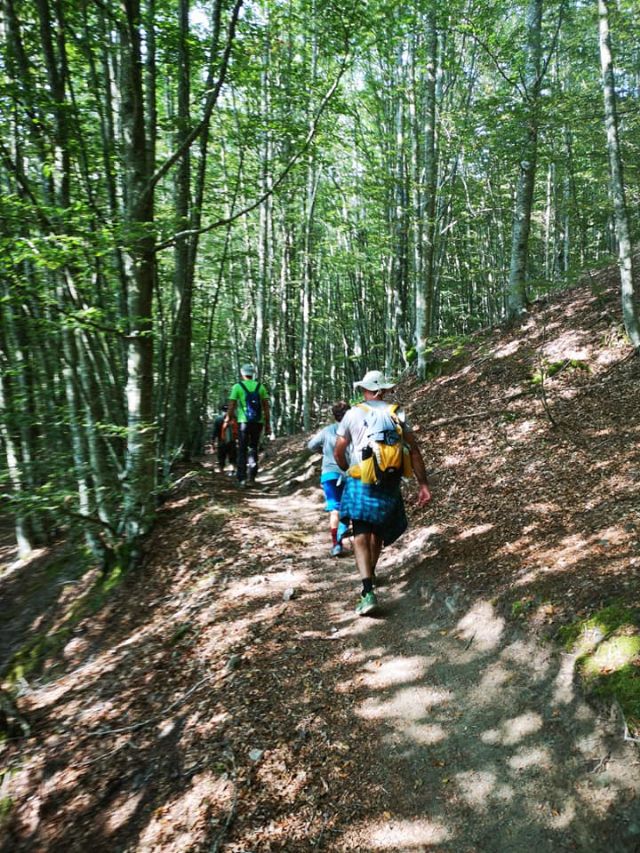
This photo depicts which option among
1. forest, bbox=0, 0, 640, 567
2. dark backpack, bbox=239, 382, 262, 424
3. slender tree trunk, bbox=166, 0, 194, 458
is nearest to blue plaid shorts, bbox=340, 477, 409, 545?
forest, bbox=0, 0, 640, 567

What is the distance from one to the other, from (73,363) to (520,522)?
18.7ft

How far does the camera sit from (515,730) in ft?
9.35

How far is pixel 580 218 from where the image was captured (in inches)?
311

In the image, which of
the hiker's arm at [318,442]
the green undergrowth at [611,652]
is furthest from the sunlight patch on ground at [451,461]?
the green undergrowth at [611,652]

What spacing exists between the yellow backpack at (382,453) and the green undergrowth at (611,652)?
1700 mm

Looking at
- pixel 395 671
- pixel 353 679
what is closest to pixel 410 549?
pixel 395 671

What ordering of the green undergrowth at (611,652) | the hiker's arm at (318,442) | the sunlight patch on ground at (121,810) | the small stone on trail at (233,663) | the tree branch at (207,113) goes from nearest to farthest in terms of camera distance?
the green undergrowth at (611,652), the sunlight patch on ground at (121,810), the small stone on trail at (233,663), the tree branch at (207,113), the hiker's arm at (318,442)

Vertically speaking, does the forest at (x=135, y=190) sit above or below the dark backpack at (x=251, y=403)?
above

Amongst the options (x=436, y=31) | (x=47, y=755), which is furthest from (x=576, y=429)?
(x=436, y=31)

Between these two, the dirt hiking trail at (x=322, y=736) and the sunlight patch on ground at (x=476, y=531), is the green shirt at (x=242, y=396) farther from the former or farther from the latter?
the sunlight patch on ground at (x=476, y=531)

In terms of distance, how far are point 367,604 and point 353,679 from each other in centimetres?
76

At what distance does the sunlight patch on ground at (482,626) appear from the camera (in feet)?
11.7

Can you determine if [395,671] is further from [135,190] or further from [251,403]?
[251,403]

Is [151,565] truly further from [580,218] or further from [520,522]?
[580,218]
